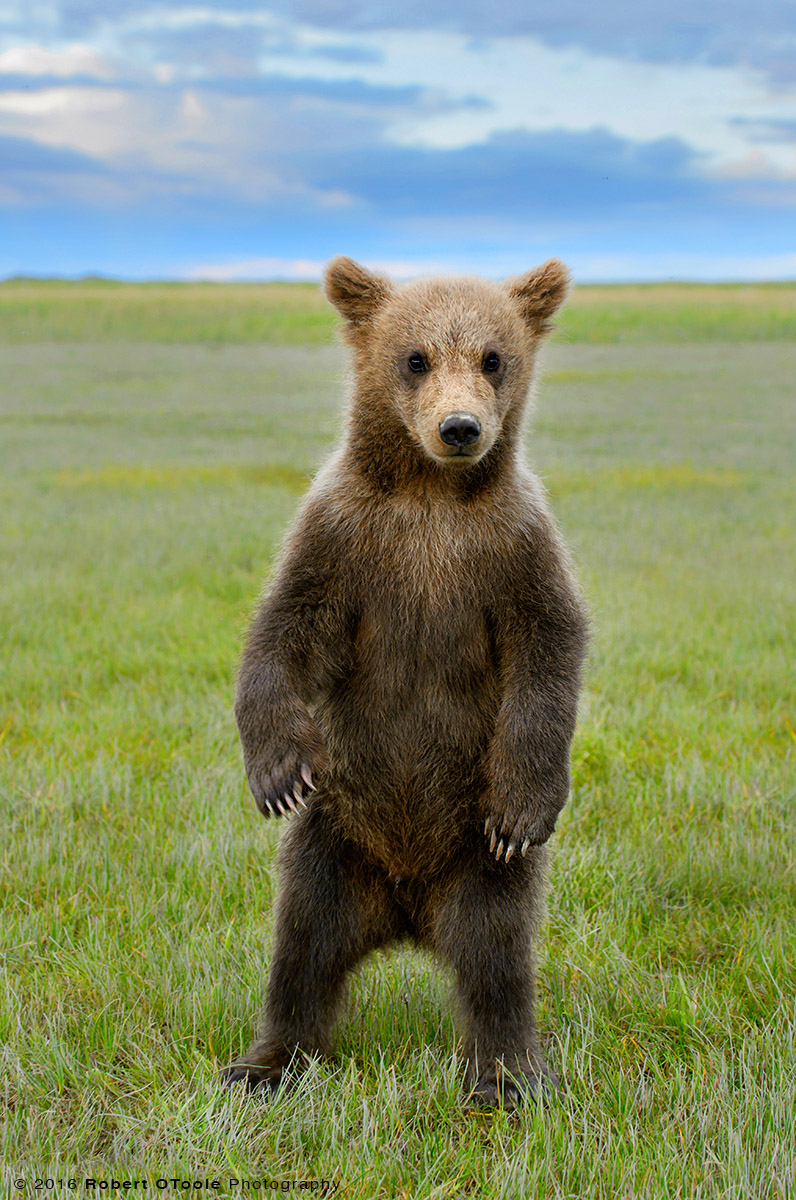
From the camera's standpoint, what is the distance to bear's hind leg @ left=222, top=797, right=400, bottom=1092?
3508 millimetres

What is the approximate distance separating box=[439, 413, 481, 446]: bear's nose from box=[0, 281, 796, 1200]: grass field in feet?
3.29

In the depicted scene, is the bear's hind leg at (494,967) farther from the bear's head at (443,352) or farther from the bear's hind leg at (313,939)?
the bear's head at (443,352)

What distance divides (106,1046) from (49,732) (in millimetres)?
2914

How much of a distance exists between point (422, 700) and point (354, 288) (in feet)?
4.76

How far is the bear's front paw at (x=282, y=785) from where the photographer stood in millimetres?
3230

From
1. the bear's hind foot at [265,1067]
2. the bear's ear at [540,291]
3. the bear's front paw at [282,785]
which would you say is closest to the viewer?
the bear's front paw at [282,785]

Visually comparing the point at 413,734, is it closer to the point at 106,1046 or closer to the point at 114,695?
the point at 106,1046

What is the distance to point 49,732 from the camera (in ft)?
20.4

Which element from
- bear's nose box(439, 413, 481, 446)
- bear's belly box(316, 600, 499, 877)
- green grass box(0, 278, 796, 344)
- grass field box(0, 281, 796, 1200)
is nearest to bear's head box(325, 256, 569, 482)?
bear's nose box(439, 413, 481, 446)

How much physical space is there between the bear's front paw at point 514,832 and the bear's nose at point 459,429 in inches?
43.7

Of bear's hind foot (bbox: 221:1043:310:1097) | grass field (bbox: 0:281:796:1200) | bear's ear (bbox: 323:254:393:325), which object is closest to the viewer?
grass field (bbox: 0:281:796:1200)

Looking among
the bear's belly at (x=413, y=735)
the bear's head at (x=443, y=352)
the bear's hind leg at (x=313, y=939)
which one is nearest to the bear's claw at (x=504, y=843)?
the bear's belly at (x=413, y=735)

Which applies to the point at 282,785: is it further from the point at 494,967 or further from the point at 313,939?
the point at 494,967

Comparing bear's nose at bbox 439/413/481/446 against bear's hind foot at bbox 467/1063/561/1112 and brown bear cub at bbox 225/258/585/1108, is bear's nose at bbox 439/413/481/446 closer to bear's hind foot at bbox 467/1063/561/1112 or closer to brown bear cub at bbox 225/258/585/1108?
brown bear cub at bbox 225/258/585/1108
